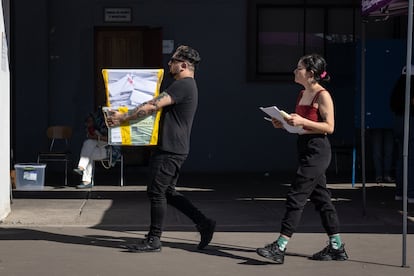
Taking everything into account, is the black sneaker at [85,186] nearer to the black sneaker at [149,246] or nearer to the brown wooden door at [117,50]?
the brown wooden door at [117,50]

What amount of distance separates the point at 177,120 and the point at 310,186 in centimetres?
138

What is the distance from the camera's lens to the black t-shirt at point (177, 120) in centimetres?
766

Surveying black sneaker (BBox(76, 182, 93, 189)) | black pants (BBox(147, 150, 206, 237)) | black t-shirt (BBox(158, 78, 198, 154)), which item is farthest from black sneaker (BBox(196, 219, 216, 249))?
black sneaker (BBox(76, 182, 93, 189))

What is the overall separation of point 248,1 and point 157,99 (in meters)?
7.09

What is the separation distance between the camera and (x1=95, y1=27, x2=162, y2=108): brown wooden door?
46.7 ft

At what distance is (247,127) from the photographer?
14.4m

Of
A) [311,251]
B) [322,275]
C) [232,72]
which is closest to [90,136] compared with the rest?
[232,72]

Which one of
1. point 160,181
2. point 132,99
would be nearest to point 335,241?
point 160,181

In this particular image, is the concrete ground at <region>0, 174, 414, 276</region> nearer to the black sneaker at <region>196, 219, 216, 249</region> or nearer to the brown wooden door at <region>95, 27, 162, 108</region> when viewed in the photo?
the black sneaker at <region>196, 219, 216, 249</region>

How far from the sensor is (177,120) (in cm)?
770

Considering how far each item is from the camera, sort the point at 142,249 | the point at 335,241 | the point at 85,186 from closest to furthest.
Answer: the point at 335,241 < the point at 142,249 < the point at 85,186

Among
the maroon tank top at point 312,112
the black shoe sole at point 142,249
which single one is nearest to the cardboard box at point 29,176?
the black shoe sole at point 142,249

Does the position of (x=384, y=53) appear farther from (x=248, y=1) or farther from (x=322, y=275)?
(x=322, y=275)

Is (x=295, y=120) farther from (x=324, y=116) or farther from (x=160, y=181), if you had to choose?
(x=160, y=181)
